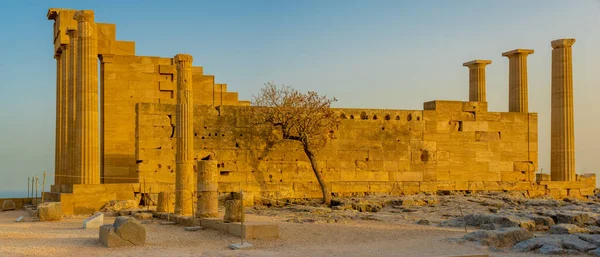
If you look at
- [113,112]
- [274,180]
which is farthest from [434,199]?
[113,112]

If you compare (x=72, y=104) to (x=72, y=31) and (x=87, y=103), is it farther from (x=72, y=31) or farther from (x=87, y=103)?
(x=72, y=31)

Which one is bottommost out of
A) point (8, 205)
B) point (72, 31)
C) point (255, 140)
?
point (8, 205)

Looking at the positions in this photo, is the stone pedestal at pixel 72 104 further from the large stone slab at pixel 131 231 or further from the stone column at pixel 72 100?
the large stone slab at pixel 131 231

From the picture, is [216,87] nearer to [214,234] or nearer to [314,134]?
[314,134]

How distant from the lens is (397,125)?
26.0 m

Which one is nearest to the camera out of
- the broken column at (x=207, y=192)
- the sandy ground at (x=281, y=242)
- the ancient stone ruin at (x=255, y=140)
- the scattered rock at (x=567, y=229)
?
the sandy ground at (x=281, y=242)

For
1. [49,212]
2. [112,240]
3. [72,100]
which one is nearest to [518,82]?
[72,100]

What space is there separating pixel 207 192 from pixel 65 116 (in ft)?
32.5

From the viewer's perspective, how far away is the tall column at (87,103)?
2264 centimetres

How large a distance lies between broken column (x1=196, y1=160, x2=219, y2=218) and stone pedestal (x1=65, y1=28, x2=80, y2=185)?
23.0 ft

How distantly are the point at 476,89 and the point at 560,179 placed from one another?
4.90 meters

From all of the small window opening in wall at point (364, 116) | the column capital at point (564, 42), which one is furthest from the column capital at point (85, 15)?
the column capital at point (564, 42)

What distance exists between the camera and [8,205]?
87.5ft

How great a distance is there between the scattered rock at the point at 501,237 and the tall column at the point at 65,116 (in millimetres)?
15217
